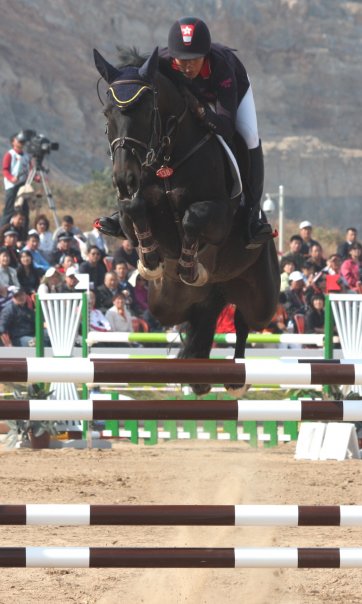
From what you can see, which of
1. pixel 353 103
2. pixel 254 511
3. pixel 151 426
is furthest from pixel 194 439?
pixel 353 103

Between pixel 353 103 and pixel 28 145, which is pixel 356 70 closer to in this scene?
pixel 353 103

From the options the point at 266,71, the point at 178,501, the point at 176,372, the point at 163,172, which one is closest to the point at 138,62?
the point at 163,172

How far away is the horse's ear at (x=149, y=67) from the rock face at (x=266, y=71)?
86.5 feet

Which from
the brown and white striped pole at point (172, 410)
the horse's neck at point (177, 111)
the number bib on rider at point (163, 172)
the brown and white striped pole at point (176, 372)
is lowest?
the brown and white striped pole at point (172, 410)

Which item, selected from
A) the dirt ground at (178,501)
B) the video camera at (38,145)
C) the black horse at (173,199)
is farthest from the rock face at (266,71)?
the black horse at (173,199)

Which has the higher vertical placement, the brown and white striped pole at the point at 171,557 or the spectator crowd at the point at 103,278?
the spectator crowd at the point at 103,278

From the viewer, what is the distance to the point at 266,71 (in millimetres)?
35562

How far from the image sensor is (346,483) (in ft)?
24.4

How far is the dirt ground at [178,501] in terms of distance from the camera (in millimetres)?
4781

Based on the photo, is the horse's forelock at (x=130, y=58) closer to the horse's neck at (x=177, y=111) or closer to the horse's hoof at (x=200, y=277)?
the horse's neck at (x=177, y=111)

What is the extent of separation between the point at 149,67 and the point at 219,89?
0.62 meters

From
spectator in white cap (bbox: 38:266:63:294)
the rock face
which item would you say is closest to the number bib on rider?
spectator in white cap (bbox: 38:266:63:294)

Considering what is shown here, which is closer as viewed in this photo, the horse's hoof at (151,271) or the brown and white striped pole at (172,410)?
the brown and white striped pole at (172,410)

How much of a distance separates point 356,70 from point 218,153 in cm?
3152
